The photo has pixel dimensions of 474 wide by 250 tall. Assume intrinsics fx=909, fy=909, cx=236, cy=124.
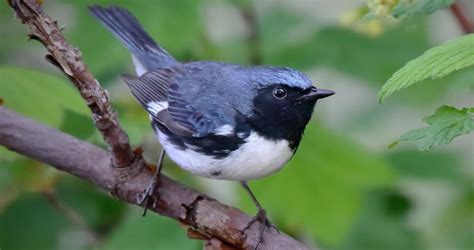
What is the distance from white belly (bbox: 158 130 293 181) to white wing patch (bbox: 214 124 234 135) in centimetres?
6

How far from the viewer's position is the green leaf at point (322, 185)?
3.46 metres

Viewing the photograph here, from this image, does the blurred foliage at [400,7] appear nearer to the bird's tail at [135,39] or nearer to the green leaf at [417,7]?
the green leaf at [417,7]

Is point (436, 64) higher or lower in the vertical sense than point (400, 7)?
lower

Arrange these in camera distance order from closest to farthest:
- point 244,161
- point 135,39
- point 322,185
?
point 244,161 < point 135,39 < point 322,185

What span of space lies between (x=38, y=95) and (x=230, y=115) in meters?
0.62

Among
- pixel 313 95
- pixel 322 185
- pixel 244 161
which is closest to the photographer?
pixel 244 161

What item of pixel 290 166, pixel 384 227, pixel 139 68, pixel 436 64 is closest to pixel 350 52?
pixel 290 166

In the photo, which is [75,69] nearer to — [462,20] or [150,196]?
[150,196]

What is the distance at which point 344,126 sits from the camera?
4.84 metres

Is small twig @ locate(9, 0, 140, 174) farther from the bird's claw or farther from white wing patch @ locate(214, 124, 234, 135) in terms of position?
white wing patch @ locate(214, 124, 234, 135)

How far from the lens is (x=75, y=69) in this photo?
1.97 m

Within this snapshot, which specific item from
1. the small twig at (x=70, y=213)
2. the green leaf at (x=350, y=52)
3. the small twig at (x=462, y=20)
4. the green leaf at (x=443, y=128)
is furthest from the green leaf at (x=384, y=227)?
the green leaf at (x=443, y=128)

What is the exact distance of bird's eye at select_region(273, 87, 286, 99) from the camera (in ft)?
9.23

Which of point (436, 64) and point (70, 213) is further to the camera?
point (70, 213)
